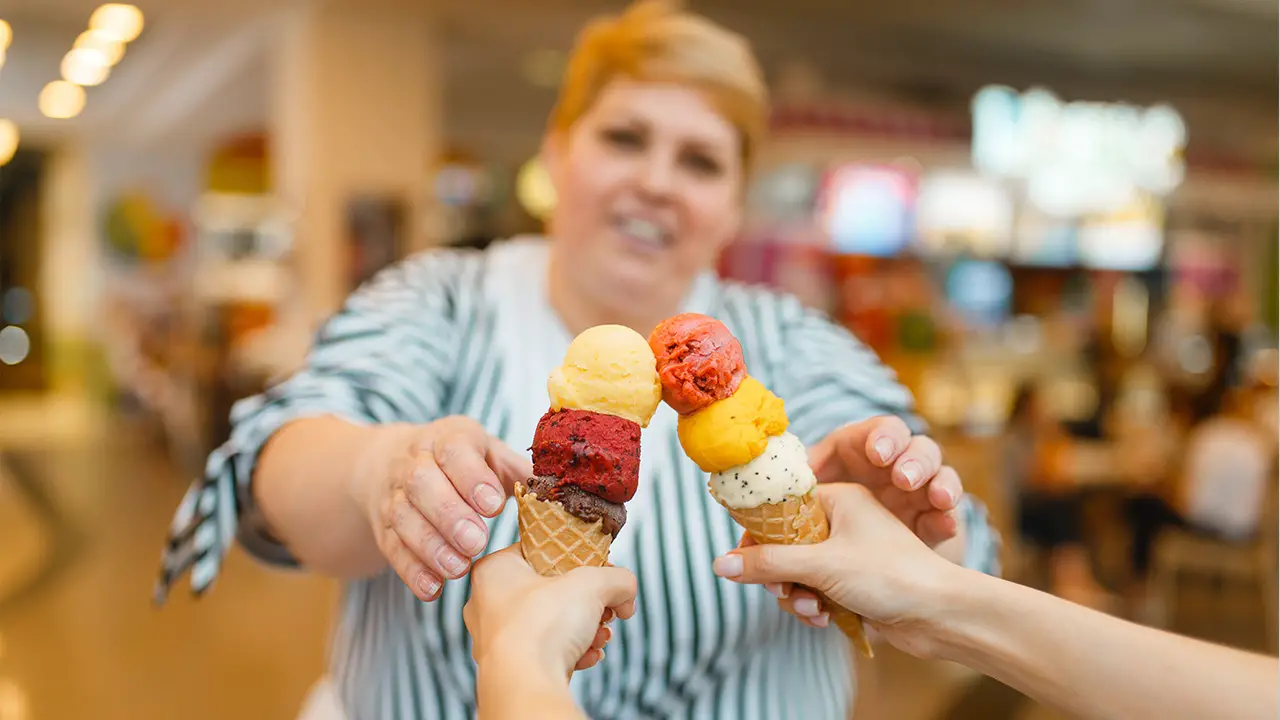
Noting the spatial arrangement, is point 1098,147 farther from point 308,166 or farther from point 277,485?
point 277,485

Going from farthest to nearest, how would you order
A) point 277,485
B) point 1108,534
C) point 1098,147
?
point 1098,147 < point 1108,534 < point 277,485

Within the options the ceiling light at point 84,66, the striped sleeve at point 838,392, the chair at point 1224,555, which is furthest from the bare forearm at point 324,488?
the ceiling light at point 84,66

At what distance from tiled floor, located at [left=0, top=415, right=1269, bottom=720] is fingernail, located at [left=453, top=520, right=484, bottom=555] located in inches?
69.2

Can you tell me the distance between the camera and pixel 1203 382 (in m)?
6.10

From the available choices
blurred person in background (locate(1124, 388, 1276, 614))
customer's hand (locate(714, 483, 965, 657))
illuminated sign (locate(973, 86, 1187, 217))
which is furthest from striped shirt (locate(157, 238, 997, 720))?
illuminated sign (locate(973, 86, 1187, 217))

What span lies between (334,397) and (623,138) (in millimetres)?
520

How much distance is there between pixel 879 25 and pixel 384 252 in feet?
14.0

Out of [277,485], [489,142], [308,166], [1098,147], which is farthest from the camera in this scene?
[489,142]

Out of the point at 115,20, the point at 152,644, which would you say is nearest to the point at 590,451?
the point at 152,644

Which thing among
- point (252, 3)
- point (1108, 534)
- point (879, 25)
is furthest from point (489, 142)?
point (1108, 534)

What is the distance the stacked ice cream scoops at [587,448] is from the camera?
36.3 inches

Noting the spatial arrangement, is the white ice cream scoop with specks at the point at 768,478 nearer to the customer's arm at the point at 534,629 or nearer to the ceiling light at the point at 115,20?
the customer's arm at the point at 534,629

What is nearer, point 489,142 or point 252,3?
point 252,3

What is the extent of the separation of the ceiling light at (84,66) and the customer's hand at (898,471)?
5694 mm
